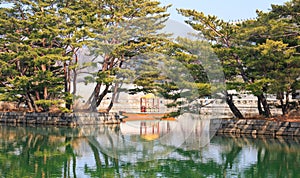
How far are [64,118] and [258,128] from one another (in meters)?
7.10

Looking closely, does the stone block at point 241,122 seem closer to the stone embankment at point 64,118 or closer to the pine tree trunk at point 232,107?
the pine tree trunk at point 232,107

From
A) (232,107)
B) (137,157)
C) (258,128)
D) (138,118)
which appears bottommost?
(137,157)

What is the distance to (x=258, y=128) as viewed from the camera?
1233 cm

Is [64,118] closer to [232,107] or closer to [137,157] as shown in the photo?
[232,107]

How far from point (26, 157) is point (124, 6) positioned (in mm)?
8926

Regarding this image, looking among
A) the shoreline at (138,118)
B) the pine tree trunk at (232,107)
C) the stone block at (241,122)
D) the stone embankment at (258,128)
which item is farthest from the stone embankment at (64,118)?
the stone block at (241,122)

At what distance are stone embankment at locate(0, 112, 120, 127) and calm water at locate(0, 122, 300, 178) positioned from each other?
266cm

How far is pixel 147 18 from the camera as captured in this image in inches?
684

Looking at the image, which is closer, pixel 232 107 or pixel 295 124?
pixel 295 124

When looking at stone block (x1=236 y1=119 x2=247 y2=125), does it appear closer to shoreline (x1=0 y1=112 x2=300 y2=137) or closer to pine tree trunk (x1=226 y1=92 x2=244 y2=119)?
shoreline (x1=0 y1=112 x2=300 y2=137)

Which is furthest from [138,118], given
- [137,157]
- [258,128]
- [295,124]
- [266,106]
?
[137,157]

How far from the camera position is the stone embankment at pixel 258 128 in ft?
38.7

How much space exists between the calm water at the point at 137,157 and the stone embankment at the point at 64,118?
2.66 m

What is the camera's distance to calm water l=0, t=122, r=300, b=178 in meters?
7.16
